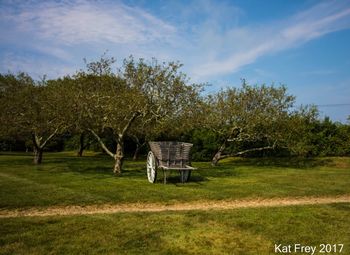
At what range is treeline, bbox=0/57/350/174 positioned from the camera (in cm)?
2233

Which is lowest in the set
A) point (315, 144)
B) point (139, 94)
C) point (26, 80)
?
point (315, 144)

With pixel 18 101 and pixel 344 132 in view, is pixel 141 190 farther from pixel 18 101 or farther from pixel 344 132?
pixel 344 132

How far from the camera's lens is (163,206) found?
1341 cm

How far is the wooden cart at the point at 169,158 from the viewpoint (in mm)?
18797

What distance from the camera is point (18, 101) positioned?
28156 mm

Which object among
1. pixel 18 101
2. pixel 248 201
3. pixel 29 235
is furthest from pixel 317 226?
pixel 18 101

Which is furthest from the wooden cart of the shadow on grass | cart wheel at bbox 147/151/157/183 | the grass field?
the shadow on grass

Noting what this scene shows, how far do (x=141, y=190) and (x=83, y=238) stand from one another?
716 cm

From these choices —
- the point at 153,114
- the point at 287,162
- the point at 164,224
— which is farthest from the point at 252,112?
the point at 164,224

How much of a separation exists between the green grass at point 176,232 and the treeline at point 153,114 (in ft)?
36.9

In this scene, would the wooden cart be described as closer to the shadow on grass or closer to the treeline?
the treeline

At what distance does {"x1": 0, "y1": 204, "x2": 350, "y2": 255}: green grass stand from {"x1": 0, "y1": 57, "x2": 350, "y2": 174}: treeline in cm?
1125

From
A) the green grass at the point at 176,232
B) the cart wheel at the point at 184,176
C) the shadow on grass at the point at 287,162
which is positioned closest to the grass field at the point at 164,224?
the green grass at the point at 176,232

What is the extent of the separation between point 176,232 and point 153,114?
13387 millimetres
